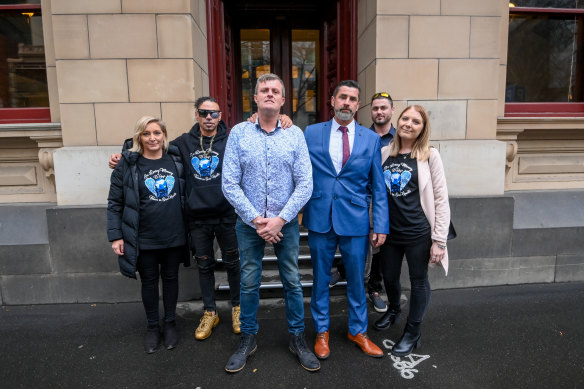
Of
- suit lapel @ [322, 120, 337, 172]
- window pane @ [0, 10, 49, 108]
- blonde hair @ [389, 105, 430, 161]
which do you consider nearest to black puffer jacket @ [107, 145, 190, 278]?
suit lapel @ [322, 120, 337, 172]

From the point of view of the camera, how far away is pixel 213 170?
10.2 ft

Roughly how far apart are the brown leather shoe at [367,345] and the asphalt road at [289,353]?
51 mm

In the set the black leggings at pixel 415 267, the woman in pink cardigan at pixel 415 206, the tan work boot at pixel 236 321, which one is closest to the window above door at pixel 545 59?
the woman in pink cardigan at pixel 415 206

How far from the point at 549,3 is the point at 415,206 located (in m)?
4.21

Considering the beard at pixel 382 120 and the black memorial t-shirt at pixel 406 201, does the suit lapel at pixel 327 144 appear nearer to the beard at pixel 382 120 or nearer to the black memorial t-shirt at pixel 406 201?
the black memorial t-shirt at pixel 406 201

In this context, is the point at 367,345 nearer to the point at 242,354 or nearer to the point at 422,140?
the point at 242,354

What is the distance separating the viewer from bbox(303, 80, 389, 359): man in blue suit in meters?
2.76

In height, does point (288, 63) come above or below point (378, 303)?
above

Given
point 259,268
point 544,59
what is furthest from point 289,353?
point 544,59

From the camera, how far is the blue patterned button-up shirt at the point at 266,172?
261cm

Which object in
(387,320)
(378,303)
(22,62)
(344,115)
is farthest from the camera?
(22,62)

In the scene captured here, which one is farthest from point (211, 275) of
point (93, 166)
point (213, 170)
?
point (93, 166)

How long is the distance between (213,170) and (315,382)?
1.89 metres

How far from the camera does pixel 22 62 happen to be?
4516mm
